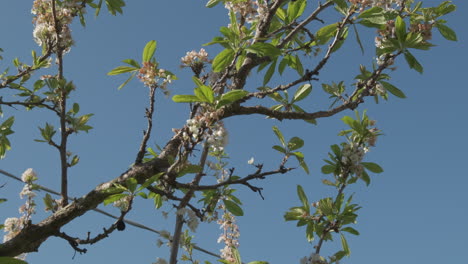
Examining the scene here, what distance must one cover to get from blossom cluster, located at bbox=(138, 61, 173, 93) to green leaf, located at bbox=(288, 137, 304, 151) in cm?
65

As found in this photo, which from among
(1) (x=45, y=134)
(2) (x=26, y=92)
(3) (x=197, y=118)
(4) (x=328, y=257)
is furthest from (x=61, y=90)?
(4) (x=328, y=257)

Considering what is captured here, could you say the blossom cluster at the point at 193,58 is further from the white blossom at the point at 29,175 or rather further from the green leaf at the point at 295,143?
the white blossom at the point at 29,175

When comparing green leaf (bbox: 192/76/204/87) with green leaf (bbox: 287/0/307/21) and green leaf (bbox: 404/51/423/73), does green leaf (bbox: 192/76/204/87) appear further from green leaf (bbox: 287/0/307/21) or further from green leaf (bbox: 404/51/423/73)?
green leaf (bbox: 404/51/423/73)

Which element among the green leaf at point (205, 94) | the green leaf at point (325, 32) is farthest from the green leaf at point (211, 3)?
the green leaf at point (205, 94)

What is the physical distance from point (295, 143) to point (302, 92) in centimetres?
24

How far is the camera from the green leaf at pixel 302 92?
83.3 inches

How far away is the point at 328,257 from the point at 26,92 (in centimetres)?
195

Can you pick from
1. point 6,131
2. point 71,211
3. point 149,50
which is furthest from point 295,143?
point 6,131

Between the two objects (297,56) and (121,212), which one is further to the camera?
(297,56)

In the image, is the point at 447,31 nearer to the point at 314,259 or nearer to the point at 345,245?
the point at 345,245

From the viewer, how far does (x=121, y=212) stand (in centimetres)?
183

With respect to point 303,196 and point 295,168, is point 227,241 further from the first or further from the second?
point 295,168

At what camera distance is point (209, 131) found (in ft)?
5.33

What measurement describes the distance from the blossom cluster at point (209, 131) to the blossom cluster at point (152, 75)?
27 cm
